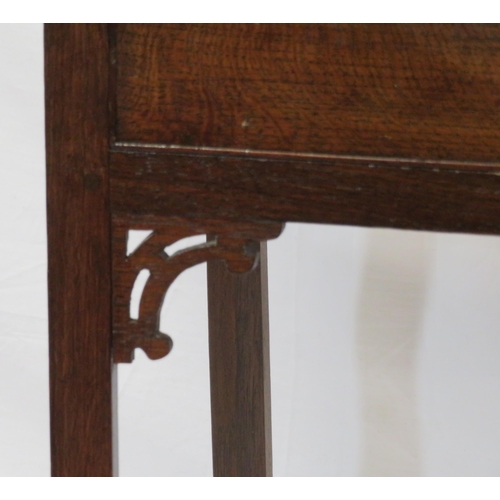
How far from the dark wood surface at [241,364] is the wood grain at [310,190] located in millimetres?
336

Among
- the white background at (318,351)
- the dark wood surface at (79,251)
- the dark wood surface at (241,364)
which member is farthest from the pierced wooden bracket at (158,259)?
the white background at (318,351)

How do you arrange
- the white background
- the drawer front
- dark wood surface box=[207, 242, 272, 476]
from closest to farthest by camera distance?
the drawer front < dark wood surface box=[207, 242, 272, 476] < the white background

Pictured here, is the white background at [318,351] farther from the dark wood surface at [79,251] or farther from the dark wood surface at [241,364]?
the dark wood surface at [79,251]

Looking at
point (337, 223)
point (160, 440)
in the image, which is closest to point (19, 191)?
point (160, 440)

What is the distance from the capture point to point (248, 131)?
622 millimetres

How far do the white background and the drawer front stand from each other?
0.61 meters

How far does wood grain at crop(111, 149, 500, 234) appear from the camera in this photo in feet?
2.01

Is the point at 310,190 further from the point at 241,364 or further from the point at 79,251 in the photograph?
the point at 241,364

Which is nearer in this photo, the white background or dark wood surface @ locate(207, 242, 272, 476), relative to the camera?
dark wood surface @ locate(207, 242, 272, 476)

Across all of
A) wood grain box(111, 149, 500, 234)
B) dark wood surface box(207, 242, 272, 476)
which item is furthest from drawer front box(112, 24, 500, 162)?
dark wood surface box(207, 242, 272, 476)

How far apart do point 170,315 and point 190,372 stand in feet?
0.28

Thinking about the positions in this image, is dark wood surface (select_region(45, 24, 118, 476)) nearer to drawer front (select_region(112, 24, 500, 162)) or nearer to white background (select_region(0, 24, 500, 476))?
drawer front (select_region(112, 24, 500, 162))

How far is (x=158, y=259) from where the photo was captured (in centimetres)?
67

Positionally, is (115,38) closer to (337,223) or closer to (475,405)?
(337,223)
